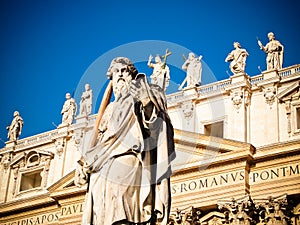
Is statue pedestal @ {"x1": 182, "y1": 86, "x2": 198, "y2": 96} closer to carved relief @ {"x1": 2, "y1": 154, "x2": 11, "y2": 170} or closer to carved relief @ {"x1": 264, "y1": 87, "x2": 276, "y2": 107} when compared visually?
carved relief @ {"x1": 264, "y1": 87, "x2": 276, "y2": 107}

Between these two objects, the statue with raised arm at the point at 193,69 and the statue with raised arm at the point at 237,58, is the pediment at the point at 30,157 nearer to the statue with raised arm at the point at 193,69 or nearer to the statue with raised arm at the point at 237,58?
the statue with raised arm at the point at 193,69

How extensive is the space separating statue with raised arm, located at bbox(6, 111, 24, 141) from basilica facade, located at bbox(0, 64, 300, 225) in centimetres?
491

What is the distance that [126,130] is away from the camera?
736 cm

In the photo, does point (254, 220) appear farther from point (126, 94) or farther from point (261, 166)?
point (126, 94)

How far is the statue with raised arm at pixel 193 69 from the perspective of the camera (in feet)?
91.2

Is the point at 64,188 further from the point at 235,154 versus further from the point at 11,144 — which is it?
the point at 235,154

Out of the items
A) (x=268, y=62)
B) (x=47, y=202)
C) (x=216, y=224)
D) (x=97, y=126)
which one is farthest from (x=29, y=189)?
(x=97, y=126)

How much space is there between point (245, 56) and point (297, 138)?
3790mm

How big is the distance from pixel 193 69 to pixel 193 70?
40 mm

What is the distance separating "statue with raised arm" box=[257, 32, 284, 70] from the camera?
26203 mm

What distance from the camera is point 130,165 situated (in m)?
7.15

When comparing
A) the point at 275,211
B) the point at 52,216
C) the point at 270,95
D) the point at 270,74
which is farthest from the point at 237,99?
the point at 52,216

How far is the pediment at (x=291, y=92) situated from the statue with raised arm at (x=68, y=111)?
29.9ft

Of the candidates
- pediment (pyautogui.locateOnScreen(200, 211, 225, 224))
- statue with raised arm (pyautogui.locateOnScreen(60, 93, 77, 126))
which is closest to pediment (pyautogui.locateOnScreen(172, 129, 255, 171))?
pediment (pyautogui.locateOnScreen(200, 211, 225, 224))
